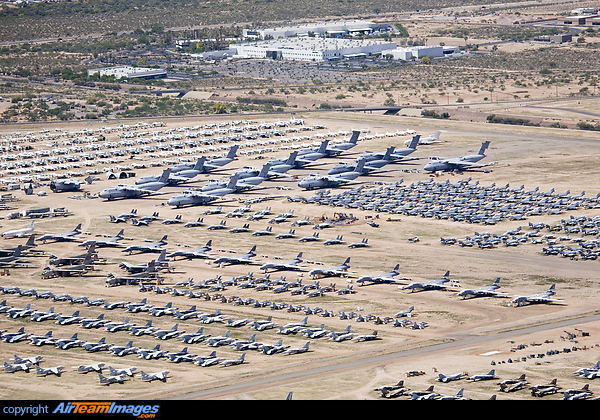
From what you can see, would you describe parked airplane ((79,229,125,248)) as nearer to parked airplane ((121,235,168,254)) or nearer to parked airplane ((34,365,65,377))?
parked airplane ((121,235,168,254))

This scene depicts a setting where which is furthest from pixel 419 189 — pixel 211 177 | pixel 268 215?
pixel 211 177

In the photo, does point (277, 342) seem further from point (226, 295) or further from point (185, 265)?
point (185, 265)

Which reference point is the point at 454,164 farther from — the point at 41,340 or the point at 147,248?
the point at 41,340

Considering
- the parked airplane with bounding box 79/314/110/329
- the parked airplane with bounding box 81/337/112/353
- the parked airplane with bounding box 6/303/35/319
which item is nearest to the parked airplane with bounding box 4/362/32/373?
the parked airplane with bounding box 81/337/112/353

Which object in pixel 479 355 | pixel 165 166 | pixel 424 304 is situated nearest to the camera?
pixel 479 355

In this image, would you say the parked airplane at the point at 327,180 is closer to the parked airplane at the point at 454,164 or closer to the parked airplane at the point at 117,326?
the parked airplane at the point at 454,164
